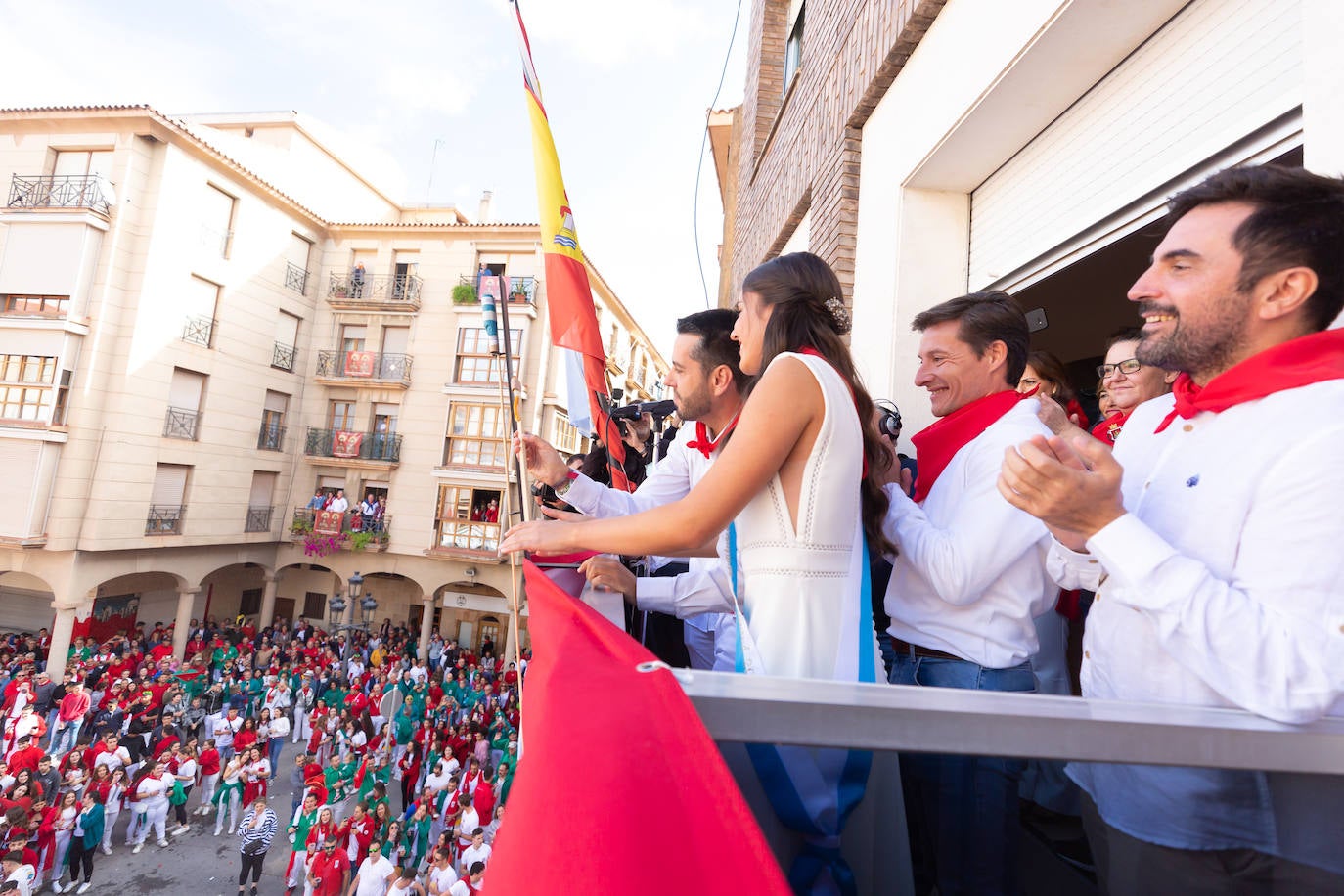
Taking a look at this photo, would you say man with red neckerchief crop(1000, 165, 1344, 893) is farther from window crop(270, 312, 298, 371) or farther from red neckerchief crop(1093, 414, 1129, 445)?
window crop(270, 312, 298, 371)

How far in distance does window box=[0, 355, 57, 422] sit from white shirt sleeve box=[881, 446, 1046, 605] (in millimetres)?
21554

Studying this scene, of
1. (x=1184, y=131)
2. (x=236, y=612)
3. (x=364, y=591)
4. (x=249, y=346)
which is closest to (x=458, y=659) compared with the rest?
(x=364, y=591)

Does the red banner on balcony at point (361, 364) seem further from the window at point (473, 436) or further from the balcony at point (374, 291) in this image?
the window at point (473, 436)

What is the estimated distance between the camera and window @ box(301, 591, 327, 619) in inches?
924

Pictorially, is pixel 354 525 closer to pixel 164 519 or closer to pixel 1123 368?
pixel 164 519

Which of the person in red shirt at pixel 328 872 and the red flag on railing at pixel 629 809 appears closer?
the red flag on railing at pixel 629 809

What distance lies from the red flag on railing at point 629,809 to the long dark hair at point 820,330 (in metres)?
1.14

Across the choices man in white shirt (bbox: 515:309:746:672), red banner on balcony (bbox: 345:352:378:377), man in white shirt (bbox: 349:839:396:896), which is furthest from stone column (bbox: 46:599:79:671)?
man in white shirt (bbox: 515:309:746:672)

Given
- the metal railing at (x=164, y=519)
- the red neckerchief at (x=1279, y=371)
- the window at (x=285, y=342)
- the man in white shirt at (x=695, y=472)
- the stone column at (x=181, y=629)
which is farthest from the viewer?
the window at (x=285, y=342)

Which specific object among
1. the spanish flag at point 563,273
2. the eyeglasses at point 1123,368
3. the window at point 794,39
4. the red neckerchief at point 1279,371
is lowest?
the red neckerchief at point 1279,371

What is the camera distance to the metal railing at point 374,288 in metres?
22.8

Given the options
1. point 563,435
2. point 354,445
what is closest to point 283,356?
point 354,445

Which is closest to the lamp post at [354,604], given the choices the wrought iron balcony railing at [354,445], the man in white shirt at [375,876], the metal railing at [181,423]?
the wrought iron balcony railing at [354,445]

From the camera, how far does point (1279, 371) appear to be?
1.12 meters
